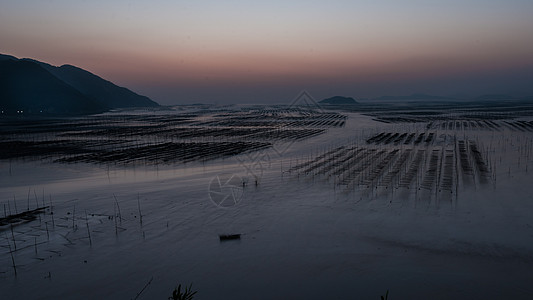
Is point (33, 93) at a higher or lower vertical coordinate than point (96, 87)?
lower

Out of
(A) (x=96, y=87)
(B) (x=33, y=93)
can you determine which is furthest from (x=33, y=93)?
(A) (x=96, y=87)

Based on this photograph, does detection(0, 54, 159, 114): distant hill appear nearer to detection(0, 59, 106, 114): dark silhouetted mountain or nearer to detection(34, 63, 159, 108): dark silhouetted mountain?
detection(0, 59, 106, 114): dark silhouetted mountain

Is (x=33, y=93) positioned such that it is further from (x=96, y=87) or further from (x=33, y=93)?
(x=96, y=87)

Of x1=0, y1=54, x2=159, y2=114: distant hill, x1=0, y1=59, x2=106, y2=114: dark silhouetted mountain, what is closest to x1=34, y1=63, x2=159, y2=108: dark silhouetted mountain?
x1=0, y1=54, x2=159, y2=114: distant hill

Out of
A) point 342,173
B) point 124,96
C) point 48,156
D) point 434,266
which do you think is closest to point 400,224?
point 434,266

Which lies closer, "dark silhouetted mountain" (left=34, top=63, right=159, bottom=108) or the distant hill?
the distant hill

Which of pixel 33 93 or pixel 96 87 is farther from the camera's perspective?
pixel 96 87

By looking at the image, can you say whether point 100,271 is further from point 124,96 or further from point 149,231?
point 124,96

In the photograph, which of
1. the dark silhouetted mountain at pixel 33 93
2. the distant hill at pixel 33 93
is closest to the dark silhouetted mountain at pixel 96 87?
the distant hill at pixel 33 93
